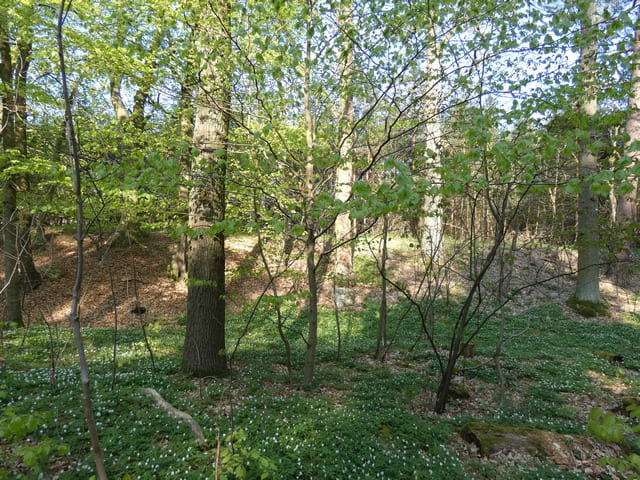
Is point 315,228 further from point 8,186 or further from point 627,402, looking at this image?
point 8,186

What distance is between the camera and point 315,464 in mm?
3467

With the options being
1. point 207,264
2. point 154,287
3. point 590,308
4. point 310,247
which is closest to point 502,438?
point 310,247

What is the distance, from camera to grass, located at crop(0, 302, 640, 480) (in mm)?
3391

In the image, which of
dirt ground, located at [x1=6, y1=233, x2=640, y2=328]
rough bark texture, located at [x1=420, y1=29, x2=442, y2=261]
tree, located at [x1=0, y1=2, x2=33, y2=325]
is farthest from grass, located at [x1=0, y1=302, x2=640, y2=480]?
dirt ground, located at [x1=6, y1=233, x2=640, y2=328]

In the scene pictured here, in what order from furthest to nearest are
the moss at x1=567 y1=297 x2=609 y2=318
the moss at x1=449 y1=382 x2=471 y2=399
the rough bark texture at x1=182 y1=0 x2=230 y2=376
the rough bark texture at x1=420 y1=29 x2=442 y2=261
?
the moss at x1=567 y1=297 x2=609 y2=318, the moss at x1=449 y1=382 x2=471 y2=399, the rough bark texture at x1=182 y1=0 x2=230 y2=376, the rough bark texture at x1=420 y1=29 x2=442 y2=261

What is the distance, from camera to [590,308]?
11508 mm

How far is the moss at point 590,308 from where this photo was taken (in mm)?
11352

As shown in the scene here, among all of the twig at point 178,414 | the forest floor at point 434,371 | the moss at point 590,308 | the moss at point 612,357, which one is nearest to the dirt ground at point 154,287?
the forest floor at point 434,371

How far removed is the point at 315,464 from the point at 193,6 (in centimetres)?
643

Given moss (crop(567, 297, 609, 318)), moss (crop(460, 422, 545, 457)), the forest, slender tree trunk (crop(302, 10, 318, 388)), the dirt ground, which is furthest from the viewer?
the dirt ground

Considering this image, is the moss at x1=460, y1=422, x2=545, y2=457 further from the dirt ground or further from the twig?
the dirt ground

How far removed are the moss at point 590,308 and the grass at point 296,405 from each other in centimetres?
243

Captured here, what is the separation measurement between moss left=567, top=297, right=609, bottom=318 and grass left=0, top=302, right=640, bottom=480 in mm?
2431

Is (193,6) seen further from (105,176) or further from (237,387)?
(237,387)
